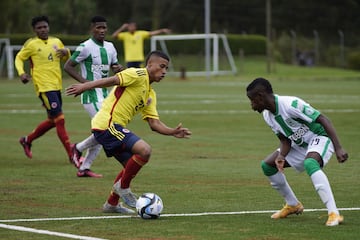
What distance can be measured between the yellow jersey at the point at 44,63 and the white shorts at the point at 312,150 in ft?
23.7

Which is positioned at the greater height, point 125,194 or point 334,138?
point 334,138

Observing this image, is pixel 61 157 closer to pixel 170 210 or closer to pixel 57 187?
pixel 57 187

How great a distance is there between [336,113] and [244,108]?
3.97 metres

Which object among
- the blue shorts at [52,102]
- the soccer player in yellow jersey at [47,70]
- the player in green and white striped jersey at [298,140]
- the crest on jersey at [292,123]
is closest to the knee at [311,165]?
the player in green and white striped jersey at [298,140]

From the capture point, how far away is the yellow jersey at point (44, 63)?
55.2ft

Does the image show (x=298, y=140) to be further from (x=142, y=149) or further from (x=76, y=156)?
(x=76, y=156)

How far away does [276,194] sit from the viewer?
1256 centimetres

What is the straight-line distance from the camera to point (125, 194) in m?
11.1

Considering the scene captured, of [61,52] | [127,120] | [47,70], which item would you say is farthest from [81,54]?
[127,120]

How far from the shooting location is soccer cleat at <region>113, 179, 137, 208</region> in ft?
36.5

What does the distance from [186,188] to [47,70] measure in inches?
185

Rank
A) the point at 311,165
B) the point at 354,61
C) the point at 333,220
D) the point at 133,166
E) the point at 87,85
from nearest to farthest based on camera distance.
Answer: the point at 333,220 → the point at 311,165 → the point at 87,85 → the point at 133,166 → the point at 354,61

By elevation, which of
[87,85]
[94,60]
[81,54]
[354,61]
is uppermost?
[87,85]

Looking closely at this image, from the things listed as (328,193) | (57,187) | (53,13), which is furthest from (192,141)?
(53,13)
